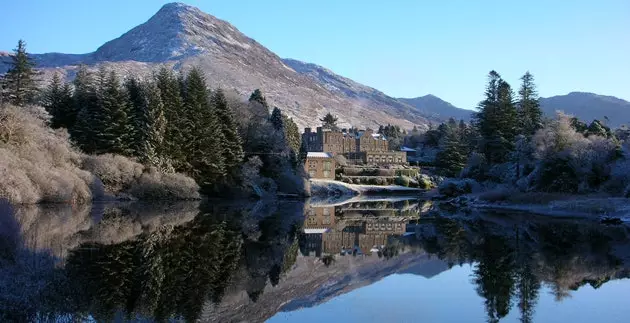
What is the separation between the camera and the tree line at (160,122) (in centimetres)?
5288

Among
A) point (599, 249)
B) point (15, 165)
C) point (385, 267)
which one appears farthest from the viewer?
point (15, 165)

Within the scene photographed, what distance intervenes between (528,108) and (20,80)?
190ft

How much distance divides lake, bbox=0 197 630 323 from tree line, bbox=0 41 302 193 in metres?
22.7

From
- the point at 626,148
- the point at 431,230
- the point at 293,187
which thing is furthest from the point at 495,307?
the point at 293,187

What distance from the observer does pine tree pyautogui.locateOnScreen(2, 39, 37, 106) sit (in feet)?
188

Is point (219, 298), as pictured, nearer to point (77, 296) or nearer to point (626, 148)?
point (77, 296)

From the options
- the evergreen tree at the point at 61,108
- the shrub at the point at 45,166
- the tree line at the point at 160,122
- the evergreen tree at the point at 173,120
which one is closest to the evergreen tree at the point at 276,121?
the tree line at the point at 160,122

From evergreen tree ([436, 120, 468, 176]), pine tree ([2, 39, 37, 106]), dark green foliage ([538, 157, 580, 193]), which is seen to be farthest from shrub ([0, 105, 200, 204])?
evergreen tree ([436, 120, 468, 176])

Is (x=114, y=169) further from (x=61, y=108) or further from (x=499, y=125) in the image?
(x=499, y=125)

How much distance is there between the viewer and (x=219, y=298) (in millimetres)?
13188

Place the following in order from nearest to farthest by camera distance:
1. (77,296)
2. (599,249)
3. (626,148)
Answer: (77,296) → (599,249) → (626,148)

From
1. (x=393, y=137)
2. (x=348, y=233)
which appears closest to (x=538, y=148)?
(x=348, y=233)

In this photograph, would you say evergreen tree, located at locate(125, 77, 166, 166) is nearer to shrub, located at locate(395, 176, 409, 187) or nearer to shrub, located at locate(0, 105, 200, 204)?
shrub, located at locate(0, 105, 200, 204)

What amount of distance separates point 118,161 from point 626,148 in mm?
42129
